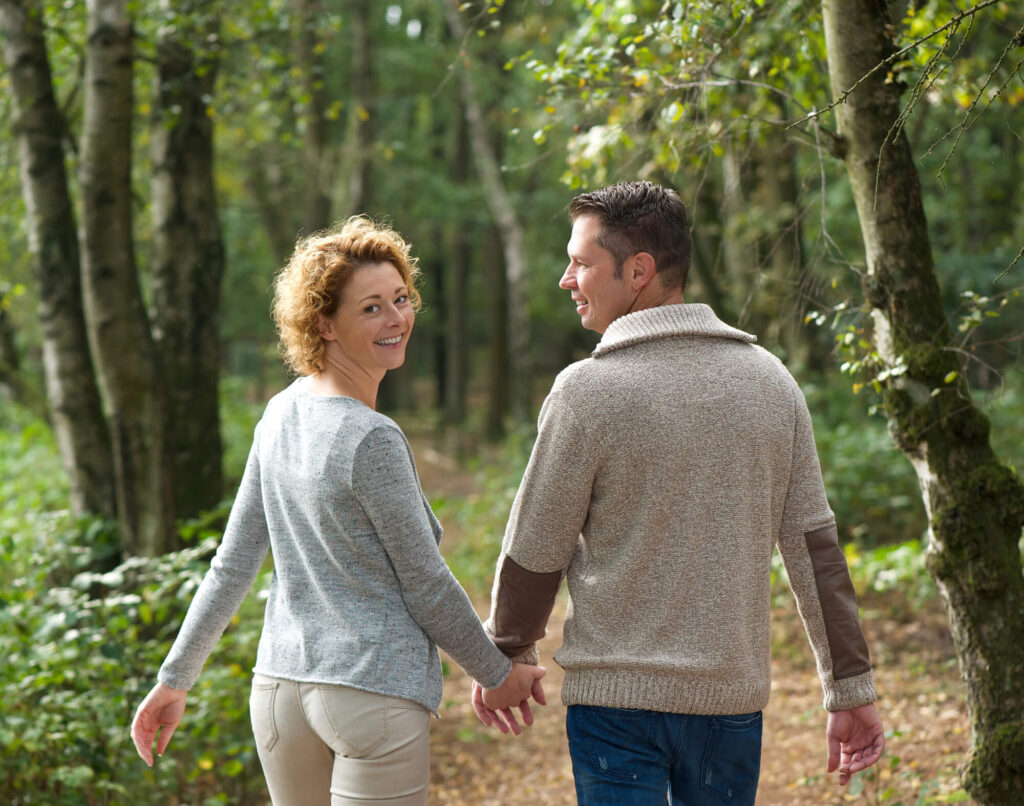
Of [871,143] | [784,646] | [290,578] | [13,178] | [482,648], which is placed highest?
[13,178]

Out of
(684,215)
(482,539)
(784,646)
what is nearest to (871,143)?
(684,215)

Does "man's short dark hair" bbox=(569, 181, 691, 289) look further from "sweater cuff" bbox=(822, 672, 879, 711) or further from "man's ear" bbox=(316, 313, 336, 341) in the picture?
"sweater cuff" bbox=(822, 672, 879, 711)

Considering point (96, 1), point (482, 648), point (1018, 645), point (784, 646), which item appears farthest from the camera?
point (784, 646)

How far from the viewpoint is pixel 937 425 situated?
11.3 feet

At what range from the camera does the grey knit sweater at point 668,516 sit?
2.40 metres

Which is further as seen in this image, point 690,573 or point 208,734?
point 208,734

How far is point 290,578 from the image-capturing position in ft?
8.28

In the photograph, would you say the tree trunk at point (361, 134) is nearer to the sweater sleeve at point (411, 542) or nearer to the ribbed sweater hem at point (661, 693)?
the sweater sleeve at point (411, 542)

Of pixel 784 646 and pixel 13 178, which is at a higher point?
pixel 13 178

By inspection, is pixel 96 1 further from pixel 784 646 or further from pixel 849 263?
pixel 784 646

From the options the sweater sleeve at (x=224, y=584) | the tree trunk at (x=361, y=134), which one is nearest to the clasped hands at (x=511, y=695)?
the sweater sleeve at (x=224, y=584)

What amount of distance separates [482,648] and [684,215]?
1246 millimetres

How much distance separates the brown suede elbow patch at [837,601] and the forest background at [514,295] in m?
0.86

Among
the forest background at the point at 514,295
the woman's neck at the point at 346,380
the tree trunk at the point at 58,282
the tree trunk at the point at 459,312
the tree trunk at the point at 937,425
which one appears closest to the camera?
the woman's neck at the point at 346,380
